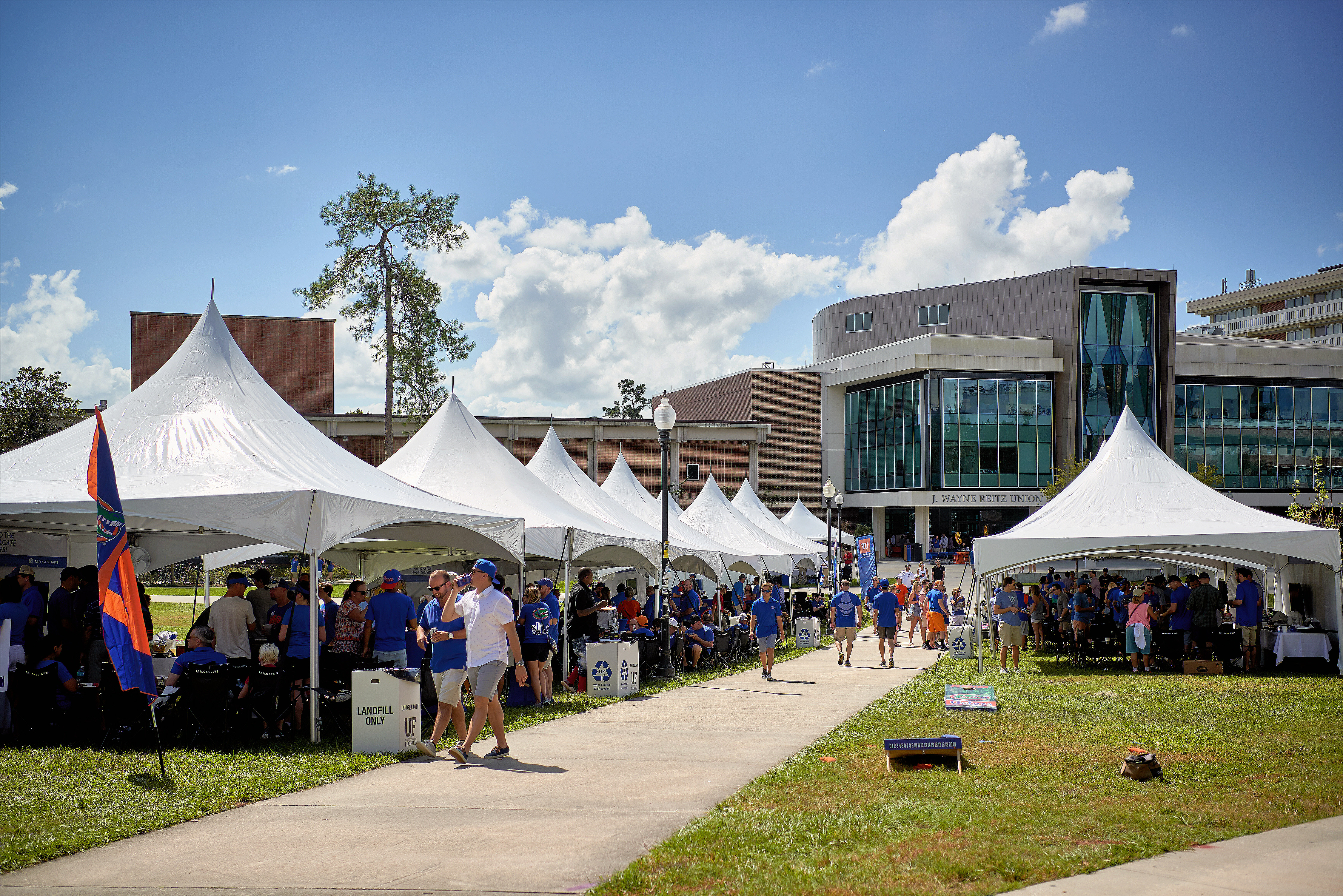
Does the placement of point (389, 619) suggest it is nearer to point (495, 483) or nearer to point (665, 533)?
point (495, 483)

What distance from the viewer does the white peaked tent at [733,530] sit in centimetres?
2788

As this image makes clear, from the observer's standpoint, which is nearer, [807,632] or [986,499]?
[807,632]

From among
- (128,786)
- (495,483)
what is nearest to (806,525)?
(495,483)

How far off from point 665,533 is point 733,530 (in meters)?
11.0

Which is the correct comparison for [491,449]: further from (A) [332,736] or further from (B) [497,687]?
(B) [497,687]

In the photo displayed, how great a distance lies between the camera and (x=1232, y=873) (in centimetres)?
569

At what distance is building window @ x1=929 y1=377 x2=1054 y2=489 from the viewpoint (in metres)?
64.3

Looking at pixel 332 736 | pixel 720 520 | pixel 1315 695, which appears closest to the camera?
pixel 332 736

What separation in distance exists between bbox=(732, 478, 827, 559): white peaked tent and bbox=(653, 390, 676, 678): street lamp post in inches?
484

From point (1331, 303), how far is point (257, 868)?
113 meters

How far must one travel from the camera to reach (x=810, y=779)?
8.52m

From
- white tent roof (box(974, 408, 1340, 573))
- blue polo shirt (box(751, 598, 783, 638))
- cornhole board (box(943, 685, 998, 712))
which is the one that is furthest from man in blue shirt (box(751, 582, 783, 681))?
cornhole board (box(943, 685, 998, 712))

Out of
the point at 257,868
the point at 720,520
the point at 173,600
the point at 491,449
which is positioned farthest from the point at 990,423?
the point at 257,868

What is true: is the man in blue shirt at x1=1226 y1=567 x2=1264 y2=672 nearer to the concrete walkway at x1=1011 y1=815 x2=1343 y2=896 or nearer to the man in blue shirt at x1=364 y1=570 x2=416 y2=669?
the concrete walkway at x1=1011 y1=815 x2=1343 y2=896
